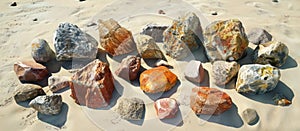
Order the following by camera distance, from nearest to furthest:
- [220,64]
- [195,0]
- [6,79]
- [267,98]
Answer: [267,98] → [220,64] → [6,79] → [195,0]

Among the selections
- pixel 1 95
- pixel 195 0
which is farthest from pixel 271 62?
pixel 1 95

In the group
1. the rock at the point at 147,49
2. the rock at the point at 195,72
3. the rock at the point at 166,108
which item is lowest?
the rock at the point at 166,108

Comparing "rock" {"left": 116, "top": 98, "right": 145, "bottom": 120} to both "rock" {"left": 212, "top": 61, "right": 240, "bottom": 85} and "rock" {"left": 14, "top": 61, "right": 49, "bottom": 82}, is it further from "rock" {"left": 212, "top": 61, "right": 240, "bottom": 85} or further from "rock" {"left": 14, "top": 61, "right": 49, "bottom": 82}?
"rock" {"left": 14, "top": 61, "right": 49, "bottom": 82}

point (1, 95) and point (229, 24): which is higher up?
point (229, 24)

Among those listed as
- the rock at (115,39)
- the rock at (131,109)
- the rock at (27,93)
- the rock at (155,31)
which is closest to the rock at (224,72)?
the rock at (131,109)

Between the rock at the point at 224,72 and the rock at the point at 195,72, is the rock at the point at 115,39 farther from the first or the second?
the rock at the point at 224,72

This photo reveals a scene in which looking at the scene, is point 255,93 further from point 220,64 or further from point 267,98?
point 220,64

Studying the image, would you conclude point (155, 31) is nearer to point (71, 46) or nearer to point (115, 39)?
point (115, 39)
